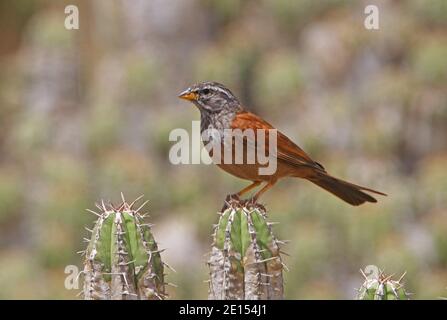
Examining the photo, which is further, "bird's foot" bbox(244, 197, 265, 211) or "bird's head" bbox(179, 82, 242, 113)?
"bird's head" bbox(179, 82, 242, 113)

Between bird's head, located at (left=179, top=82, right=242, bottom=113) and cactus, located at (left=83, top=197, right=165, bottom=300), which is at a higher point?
bird's head, located at (left=179, top=82, right=242, bottom=113)

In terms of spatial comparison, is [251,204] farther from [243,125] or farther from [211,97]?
[211,97]

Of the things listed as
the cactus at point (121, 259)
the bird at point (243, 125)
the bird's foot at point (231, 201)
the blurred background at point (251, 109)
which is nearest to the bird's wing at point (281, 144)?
the bird at point (243, 125)

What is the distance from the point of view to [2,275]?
11602mm

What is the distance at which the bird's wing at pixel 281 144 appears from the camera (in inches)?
215

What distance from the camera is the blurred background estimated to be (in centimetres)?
1099

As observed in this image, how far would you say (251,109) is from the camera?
12414mm

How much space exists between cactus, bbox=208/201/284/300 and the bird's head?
1.23 m

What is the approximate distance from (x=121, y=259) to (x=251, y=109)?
8244mm

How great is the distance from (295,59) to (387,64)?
114cm

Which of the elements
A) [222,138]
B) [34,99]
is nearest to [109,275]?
[222,138]

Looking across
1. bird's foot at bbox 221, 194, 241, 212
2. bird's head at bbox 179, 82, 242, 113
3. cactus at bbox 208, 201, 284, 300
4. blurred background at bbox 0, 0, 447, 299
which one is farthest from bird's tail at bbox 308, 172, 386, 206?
blurred background at bbox 0, 0, 447, 299

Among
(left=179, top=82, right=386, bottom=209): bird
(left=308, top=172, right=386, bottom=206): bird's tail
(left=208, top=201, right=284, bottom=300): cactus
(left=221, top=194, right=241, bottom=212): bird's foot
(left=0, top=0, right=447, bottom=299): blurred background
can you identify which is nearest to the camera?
(left=208, top=201, right=284, bottom=300): cactus

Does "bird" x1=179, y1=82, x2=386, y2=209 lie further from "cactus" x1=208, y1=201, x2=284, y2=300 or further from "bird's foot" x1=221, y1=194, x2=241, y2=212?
"cactus" x1=208, y1=201, x2=284, y2=300
